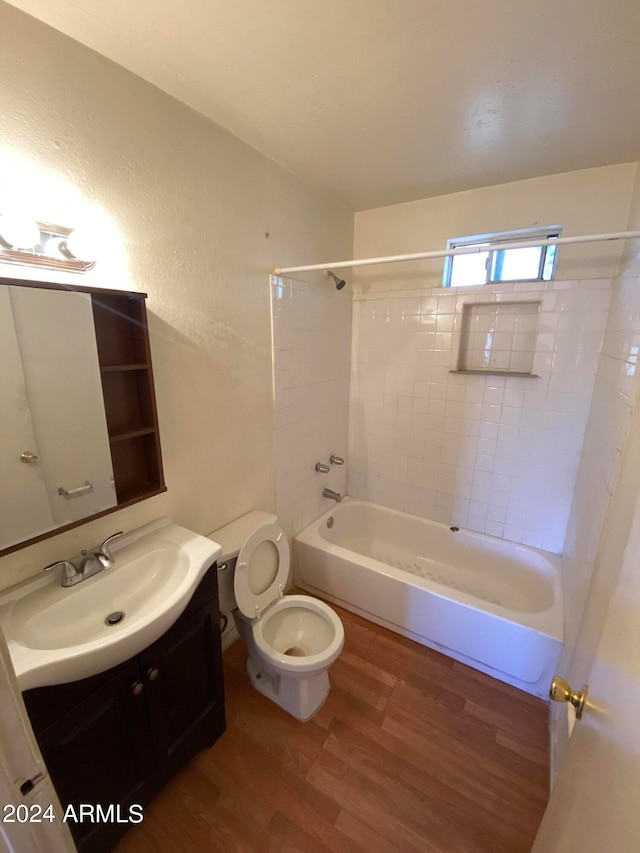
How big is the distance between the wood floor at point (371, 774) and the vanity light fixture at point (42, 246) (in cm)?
185

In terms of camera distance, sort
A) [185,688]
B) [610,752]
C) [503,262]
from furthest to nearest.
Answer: [503,262]
[185,688]
[610,752]

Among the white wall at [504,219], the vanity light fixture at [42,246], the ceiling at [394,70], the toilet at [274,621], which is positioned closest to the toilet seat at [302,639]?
the toilet at [274,621]

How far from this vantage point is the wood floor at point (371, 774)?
1.18 metres

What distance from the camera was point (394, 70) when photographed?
111 cm

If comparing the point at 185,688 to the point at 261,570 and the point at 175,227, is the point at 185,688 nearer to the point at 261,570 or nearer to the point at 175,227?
the point at 261,570

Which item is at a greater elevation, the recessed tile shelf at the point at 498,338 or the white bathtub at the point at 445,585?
the recessed tile shelf at the point at 498,338

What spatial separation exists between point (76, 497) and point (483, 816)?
180 cm

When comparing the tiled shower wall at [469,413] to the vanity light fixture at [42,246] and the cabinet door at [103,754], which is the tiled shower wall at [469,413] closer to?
the vanity light fixture at [42,246]

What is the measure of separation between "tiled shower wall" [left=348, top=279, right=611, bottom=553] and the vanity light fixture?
176 cm

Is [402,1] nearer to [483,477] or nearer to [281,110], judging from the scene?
[281,110]

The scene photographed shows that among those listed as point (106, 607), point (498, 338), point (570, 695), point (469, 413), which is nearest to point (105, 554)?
point (106, 607)

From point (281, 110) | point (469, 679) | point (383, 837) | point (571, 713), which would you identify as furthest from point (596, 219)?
point (383, 837)

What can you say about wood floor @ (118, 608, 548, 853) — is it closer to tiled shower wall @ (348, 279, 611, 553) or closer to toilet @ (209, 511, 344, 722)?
Answer: toilet @ (209, 511, 344, 722)

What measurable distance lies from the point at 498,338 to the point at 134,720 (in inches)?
94.7
